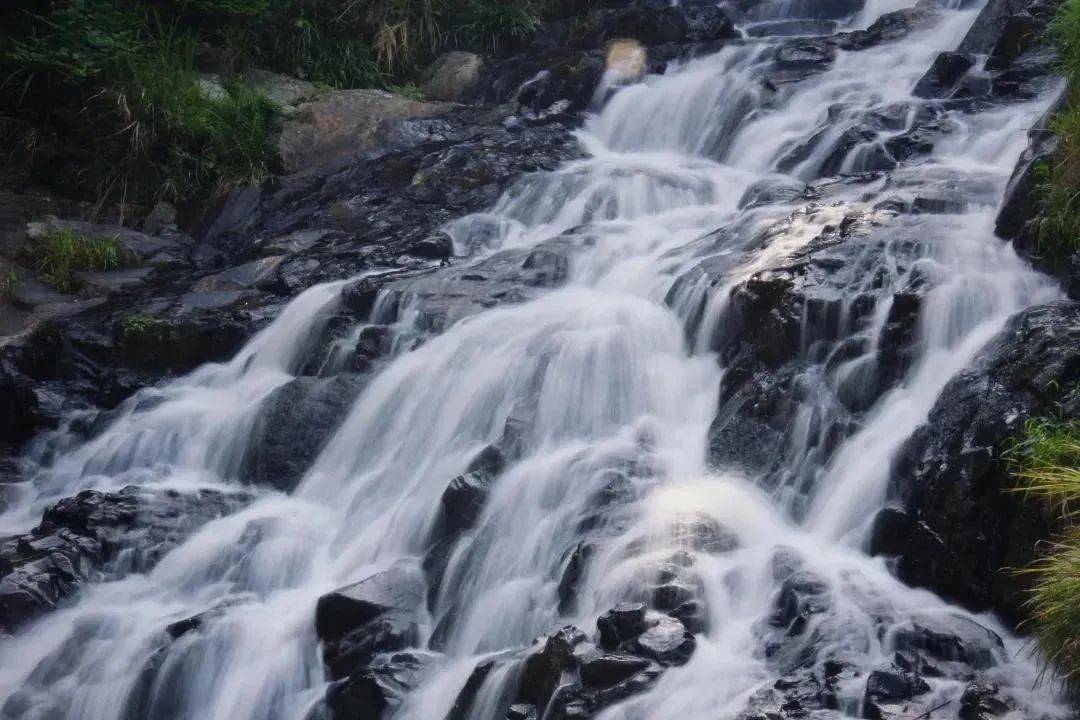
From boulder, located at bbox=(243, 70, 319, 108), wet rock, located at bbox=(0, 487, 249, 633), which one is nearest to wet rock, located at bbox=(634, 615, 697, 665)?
wet rock, located at bbox=(0, 487, 249, 633)

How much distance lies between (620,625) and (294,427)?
4064 mm

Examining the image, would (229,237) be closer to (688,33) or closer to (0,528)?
(0,528)

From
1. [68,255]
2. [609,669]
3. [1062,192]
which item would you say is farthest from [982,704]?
[68,255]

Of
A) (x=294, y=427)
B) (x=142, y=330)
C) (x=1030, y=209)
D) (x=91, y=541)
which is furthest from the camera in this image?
(x=142, y=330)

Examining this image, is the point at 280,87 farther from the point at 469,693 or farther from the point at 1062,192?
the point at 469,693

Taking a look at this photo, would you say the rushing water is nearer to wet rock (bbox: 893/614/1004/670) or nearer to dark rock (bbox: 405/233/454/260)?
wet rock (bbox: 893/614/1004/670)

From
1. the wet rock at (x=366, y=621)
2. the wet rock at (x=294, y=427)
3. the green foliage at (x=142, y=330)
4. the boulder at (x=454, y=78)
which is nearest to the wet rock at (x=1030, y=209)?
the wet rock at (x=366, y=621)

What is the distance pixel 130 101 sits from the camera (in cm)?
1346

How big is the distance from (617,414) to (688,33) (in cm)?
799

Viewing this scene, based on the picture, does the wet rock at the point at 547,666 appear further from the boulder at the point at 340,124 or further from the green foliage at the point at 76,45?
the green foliage at the point at 76,45

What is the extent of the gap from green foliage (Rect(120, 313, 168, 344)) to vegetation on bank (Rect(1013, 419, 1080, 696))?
23.8 feet

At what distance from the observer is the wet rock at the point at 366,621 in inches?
255

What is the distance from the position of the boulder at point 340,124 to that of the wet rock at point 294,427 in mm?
5150

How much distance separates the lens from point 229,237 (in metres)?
12.7
